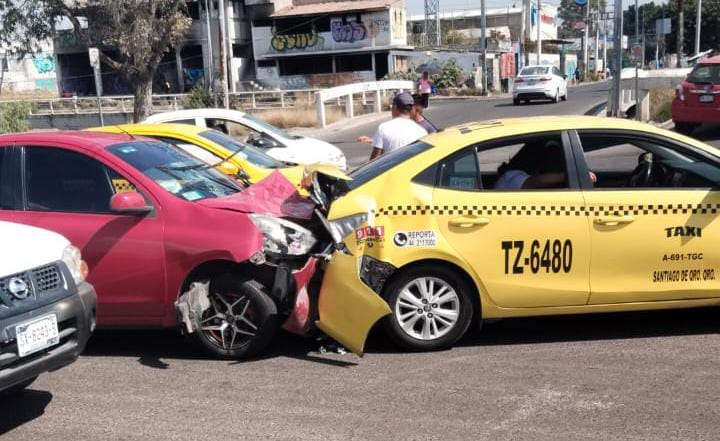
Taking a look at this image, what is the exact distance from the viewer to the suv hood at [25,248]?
441cm

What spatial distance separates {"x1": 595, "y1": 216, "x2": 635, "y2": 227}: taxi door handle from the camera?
5.71 metres

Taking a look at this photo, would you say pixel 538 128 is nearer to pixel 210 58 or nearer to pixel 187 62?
pixel 210 58

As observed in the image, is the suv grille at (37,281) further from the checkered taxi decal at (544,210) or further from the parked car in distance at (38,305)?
the checkered taxi decal at (544,210)

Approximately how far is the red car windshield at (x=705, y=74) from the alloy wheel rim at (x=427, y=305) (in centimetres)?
1396

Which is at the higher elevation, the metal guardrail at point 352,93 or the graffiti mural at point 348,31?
the graffiti mural at point 348,31

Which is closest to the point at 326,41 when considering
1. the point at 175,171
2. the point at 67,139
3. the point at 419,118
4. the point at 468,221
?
the point at 419,118

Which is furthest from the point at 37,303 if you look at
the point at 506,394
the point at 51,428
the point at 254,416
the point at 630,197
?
the point at 630,197

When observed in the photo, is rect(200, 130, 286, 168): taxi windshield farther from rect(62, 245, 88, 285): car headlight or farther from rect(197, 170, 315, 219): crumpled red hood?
rect(62, 245, 88, 285): car headlight

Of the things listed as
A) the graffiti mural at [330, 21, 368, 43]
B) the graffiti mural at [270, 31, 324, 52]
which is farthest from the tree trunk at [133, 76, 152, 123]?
the graffiti mural at [330, 21, 368, 43]

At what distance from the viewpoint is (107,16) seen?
34.4 metres

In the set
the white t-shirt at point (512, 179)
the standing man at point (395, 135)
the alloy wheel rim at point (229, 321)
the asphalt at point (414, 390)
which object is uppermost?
the standing man at point (395, 135)

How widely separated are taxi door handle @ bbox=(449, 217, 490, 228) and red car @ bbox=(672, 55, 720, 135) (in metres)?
13.7

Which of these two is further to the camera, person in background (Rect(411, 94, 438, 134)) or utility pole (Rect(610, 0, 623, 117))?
utility pole (Rect(610, 0, 623, 117))

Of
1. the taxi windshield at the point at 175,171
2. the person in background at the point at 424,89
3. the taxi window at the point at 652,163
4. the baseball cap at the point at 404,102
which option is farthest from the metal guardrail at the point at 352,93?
the taxi window at the point at 652,163
